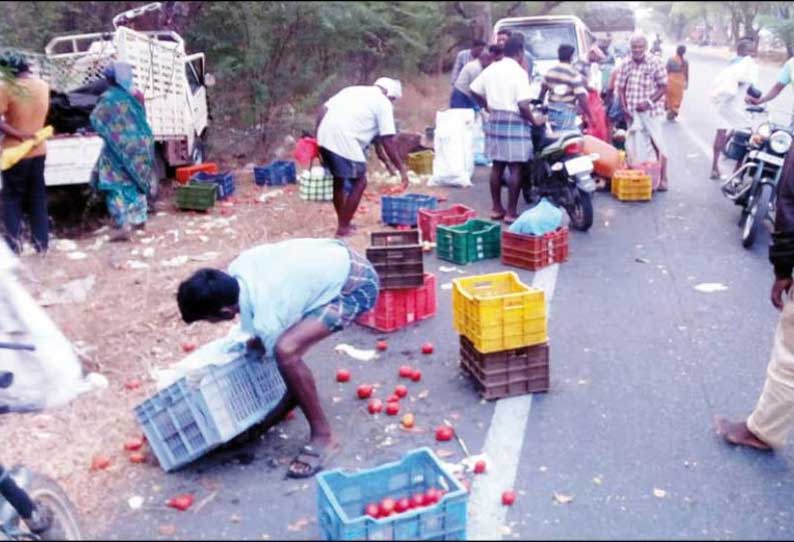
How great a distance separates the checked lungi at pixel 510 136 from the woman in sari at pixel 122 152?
12.2 feet

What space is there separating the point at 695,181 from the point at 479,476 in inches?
354

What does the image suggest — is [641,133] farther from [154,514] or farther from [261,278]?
[154,514]

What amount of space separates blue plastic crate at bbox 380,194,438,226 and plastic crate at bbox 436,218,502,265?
105cm

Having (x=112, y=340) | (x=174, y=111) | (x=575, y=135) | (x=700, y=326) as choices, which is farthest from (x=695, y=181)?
(x=112, y=340)

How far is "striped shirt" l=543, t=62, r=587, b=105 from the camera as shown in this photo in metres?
10.2

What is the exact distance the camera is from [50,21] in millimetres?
14469

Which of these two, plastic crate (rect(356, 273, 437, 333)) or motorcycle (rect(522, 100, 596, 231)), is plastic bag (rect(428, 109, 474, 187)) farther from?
plastic crate (rect(356, 273, 437, 333))

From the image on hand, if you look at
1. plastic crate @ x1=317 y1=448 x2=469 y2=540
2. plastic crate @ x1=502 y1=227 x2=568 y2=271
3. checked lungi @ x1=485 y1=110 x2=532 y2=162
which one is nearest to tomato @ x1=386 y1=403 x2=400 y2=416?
→ plastic crate @ x1=317 y1=448 x2=469 y2=540

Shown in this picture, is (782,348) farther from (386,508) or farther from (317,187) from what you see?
(317,187)

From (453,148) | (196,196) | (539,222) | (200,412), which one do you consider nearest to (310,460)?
(200,412)

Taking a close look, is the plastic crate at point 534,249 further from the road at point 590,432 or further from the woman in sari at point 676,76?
the woman in sari at point 676,76

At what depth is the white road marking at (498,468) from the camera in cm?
391

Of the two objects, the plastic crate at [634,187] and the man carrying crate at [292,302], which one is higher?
the man carrying crate at [292,302]

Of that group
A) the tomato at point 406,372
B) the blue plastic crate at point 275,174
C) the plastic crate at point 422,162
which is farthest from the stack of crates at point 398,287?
the plastic crate at point 422,162
